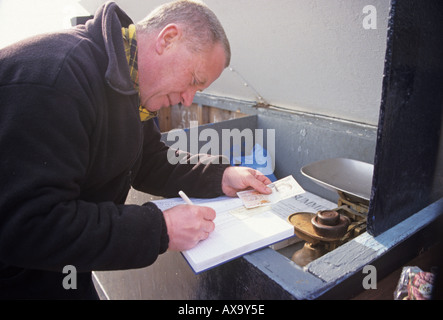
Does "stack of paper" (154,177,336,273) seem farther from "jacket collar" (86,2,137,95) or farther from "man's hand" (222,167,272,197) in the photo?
"jacket collar" (86,2,137,95)

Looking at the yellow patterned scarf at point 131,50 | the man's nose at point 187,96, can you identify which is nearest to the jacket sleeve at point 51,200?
the yellow patterned scarf at point 131,50

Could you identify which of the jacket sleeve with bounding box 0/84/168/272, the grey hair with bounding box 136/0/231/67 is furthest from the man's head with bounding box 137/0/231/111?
the jacket sleeve with bounding box 0/84/168/272

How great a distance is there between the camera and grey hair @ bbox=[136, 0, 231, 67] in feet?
3.19

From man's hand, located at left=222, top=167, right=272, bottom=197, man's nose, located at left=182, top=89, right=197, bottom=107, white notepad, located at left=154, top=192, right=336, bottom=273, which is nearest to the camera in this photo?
white notepad, located at left=154, top=192, right=336, bottom=273

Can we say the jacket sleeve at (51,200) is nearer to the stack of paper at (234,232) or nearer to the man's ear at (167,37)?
the stack of paper at (234,232)

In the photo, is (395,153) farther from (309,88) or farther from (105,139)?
(309,88)

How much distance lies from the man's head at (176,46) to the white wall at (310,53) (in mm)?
841

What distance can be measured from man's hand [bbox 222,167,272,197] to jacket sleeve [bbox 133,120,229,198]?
0.03 meters

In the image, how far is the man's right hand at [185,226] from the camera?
2.66 feet

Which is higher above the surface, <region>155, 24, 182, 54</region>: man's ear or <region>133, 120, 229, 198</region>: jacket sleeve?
<region>155, 24, 182, 54</region>: man's ear

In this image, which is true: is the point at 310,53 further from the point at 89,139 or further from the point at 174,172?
the point at 89,139

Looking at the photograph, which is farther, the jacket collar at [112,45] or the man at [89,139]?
the jacket collar at [112,45]

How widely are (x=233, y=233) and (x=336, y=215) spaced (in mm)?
424
